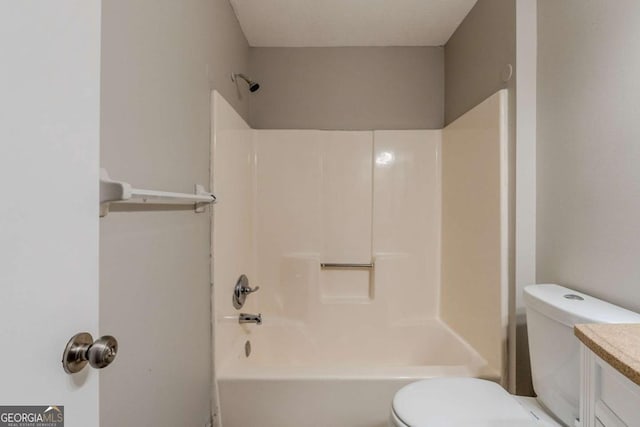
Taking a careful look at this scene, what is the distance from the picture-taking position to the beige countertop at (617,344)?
548 millimetres

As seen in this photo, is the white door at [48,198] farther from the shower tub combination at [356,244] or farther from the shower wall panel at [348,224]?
the shower wall panel at [348,224]

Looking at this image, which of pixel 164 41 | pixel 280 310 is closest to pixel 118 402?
pixel 164 41

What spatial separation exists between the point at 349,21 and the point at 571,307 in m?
1.84

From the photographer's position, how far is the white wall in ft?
4.51

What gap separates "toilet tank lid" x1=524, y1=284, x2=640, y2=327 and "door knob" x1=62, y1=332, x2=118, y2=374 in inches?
47.2

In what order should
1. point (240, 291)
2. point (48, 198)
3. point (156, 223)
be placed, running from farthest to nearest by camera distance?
point (240, 291) < point (156, 223) < point (48, 198)

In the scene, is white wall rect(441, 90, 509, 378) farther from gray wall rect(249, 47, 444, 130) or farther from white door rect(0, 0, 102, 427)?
white door rect(0, 0, 102, 427)

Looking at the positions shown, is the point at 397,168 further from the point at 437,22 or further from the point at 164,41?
the point at 164,41

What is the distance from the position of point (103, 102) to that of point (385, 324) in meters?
1.98

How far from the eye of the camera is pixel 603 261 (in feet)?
3.28

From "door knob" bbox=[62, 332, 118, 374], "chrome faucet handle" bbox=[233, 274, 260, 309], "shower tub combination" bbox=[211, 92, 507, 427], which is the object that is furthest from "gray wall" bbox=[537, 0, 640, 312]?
"chrome faucet handle" bbox=[233, 274, 260, 309]

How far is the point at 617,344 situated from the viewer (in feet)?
2.06

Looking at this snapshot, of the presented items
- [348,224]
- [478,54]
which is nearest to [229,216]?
[348,224]

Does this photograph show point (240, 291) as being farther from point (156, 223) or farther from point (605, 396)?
point (605, 396)
